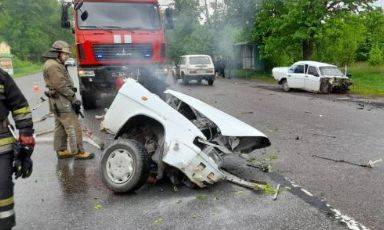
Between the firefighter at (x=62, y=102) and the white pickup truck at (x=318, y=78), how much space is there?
1464cm

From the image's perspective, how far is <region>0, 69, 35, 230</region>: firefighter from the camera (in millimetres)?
3727

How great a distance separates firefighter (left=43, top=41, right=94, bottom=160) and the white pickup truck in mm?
14644

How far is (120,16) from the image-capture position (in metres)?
12.5

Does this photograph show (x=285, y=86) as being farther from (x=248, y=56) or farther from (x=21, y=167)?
(x=21, y=167)

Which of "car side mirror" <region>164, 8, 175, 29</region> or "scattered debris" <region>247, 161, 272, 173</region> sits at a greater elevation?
"car side mirror" <region>164, 8, 175, 29</region>

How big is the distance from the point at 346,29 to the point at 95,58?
19.3 m

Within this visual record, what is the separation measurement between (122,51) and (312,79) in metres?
10.6

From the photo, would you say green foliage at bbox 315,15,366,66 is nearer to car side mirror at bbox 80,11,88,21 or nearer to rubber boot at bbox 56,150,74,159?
car side mirror at bbox 80,11,88,21

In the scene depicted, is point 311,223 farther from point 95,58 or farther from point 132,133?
point 95,58

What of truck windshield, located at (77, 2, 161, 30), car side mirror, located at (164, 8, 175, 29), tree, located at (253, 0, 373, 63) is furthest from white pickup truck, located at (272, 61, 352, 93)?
truck windshield, located at (77, 2, 161, 30)

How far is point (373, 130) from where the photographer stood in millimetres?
10086

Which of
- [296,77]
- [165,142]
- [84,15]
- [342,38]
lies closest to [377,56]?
[342,38]

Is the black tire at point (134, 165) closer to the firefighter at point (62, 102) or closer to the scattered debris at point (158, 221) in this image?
the scattered debris at point (158, 221)

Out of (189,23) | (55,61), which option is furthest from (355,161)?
(189,23)
